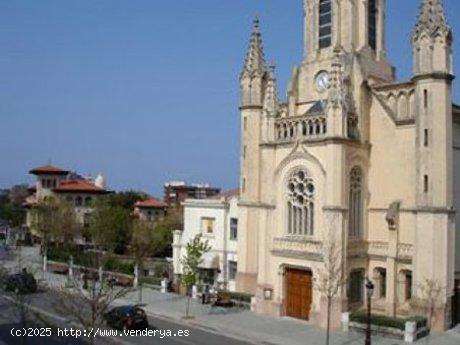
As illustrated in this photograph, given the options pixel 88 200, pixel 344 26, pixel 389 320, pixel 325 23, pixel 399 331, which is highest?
pixel 325 23

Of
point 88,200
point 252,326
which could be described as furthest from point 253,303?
point 88,200

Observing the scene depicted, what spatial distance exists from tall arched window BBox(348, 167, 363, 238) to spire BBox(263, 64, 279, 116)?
22.1 ft

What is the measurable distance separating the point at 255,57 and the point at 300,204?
12.7 metres

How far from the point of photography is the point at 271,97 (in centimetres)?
3872

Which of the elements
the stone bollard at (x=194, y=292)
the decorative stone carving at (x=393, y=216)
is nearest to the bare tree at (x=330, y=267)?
the decorative stone carving at (x=393, y=216)

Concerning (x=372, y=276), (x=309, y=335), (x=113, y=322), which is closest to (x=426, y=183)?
(x=372, y=276)

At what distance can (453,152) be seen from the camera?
35.4 meters

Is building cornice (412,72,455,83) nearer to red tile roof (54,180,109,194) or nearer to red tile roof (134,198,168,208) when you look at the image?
red tile roof (134,198,168,208)

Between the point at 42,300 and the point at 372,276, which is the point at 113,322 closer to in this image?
the point at 42,300

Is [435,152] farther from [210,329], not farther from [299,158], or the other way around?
[210,329]

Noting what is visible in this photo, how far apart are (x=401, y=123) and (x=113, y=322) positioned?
20538 millimetres

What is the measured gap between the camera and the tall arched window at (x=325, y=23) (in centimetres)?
4122

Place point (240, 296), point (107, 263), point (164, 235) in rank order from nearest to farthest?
point (240, 296) → point (107, 263) → point (164, 235)

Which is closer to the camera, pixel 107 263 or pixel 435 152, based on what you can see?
pixel 435 152
